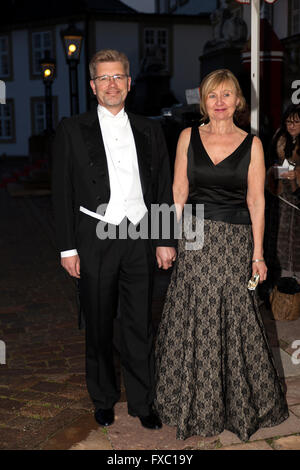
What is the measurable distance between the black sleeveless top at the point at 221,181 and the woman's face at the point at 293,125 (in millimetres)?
2494

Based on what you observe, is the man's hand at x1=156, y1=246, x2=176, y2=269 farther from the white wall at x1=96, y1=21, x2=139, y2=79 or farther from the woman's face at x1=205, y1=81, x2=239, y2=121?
the white wall at x1=96, y1=21, x2=139, y2=79

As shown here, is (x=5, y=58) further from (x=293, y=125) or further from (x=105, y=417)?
(x=105, y=417)

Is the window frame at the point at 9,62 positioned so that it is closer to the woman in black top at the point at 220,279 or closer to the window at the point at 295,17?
the window at the point at 295,17

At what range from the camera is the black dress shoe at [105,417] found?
3.35 m

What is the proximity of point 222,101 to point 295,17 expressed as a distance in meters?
12.1

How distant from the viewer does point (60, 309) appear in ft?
18.7

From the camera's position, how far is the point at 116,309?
10.7 feet

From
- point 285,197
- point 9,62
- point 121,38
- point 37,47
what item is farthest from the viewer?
point 9,62

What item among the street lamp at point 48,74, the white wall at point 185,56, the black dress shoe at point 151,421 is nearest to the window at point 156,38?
the white wall at point 185,56

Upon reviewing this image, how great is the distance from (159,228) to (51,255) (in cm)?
503

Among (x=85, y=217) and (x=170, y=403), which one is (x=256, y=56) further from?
(x=170, y=403)

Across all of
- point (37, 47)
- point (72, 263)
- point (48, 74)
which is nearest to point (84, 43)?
point (37, 47)

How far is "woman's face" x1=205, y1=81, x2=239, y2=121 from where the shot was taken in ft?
9.78

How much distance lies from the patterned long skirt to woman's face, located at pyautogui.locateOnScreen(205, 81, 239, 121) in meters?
0.60
